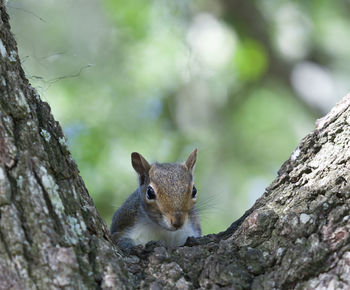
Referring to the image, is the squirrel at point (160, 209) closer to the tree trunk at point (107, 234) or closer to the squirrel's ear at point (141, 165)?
the squirrel's ear at point (141, 165)

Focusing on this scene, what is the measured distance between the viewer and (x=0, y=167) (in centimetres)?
193

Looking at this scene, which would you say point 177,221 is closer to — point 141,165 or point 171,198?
point 171,198

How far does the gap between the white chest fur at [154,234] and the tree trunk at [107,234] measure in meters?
1.06

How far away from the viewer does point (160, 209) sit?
3324mm

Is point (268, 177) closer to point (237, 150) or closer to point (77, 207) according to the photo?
point (237, 150)

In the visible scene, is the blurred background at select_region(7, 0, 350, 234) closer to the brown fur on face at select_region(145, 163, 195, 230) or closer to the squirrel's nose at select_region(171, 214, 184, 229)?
the brown fur on face at select_region(145, 163, 195, 230)

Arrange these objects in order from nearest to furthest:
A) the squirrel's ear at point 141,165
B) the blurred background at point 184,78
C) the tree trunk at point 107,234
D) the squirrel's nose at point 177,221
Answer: the tree trunk at point 107,234 < the squirrel's nose at point 177,221 < the squirrel's ear at point 141,165 < the blurred background at point 184,78

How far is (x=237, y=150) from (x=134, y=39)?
6.66 ft

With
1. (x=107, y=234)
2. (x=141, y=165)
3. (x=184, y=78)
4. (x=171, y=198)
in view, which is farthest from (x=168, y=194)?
(x=184, y=78)

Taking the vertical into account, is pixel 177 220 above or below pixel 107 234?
above

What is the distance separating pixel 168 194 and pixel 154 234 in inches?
12.8

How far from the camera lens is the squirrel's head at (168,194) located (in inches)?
129

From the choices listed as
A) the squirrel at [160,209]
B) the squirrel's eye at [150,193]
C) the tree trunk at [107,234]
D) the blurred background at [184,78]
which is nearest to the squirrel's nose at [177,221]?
the squirrel at [160,209]

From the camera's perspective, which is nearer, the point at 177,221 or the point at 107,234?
the point at 107,234
